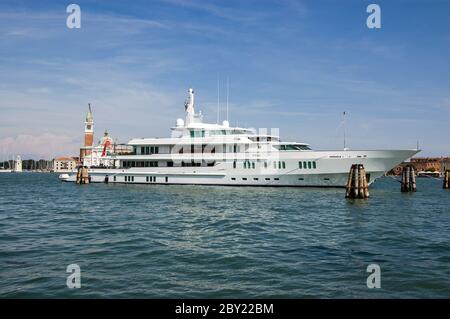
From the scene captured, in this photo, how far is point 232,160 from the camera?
137 ft

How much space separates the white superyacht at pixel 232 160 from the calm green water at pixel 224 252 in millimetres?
14401

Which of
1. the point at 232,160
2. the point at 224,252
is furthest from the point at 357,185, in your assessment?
the point at 224,252

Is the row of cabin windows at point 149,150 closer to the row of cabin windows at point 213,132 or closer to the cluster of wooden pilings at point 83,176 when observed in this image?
the row of cabin windows at point 213,132

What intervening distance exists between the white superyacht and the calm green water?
14.4 m

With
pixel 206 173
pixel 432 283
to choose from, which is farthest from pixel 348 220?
pixel 206 173

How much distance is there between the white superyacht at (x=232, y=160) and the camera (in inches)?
1475

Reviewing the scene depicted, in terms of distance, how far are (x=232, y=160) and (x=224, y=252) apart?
95.3 ft

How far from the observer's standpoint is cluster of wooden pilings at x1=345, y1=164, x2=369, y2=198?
3105 centimetres

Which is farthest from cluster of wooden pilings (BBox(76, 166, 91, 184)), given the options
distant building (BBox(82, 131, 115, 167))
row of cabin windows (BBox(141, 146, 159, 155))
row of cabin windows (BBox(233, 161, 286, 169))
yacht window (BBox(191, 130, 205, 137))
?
row of cabin windows (BBox(233, 161, 286, 169))

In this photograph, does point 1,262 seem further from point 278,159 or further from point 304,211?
point 278,159

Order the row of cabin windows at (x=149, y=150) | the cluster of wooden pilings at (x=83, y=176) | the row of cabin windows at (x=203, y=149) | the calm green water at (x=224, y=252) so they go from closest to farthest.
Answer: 1. the calm green water at (x=224, y=252)
2. the row of cabin windows at (x=203, y=149)
3. the row of cabin windows at (x=149, y=150)
4. the cluster of wooden pilings at (x=83, y=176)

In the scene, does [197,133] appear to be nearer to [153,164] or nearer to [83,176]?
[153,164]

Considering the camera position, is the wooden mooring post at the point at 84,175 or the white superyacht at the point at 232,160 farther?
the wooden mooring post at the point at 84,175

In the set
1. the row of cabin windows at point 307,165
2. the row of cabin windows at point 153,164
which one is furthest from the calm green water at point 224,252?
the row of cabin windows at point 153,164
